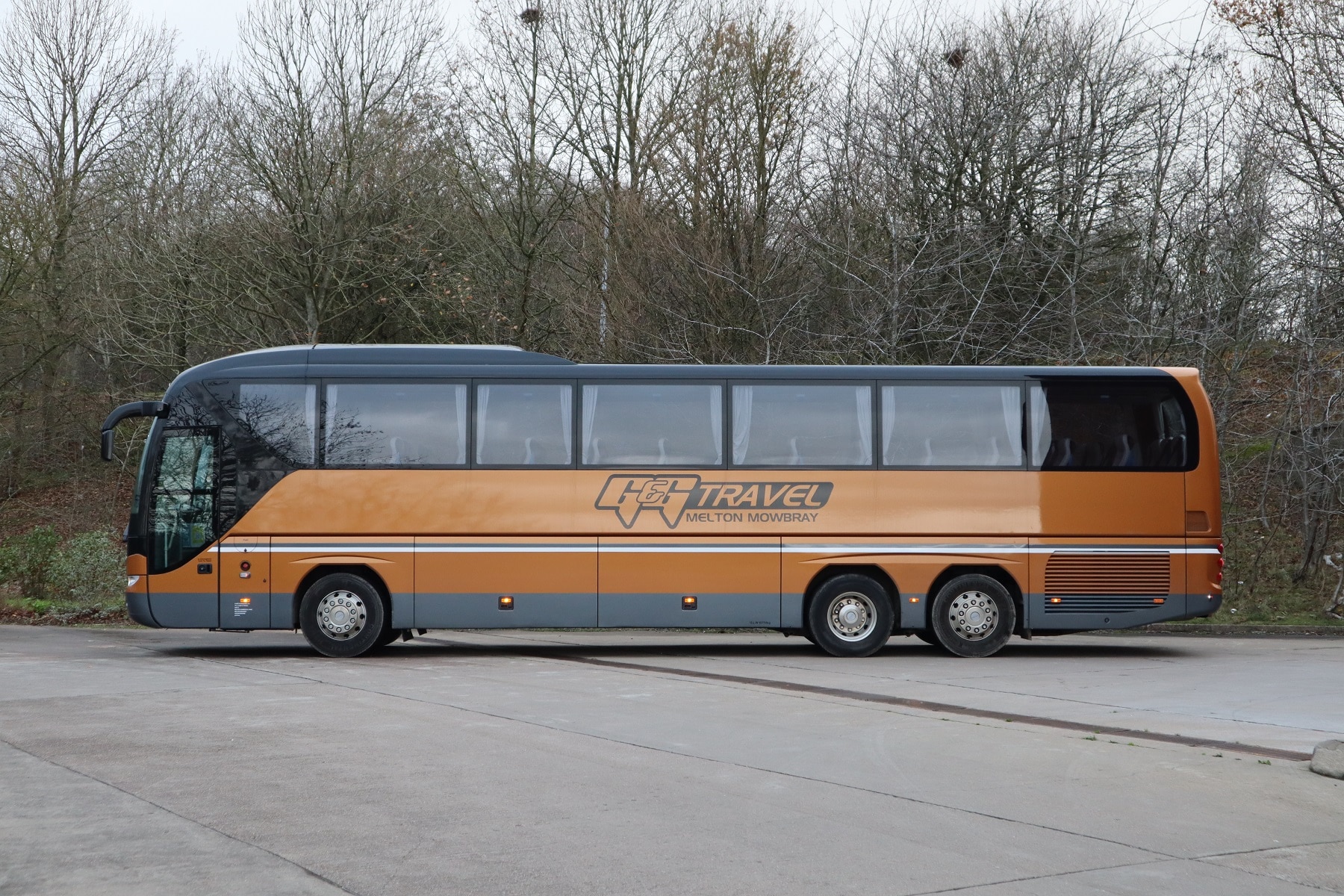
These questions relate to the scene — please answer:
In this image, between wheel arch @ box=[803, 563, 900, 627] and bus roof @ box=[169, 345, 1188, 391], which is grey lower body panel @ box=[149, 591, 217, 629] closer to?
bus roof @ box=[169, 345, 1188, 391]

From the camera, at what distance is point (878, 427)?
1573 cm

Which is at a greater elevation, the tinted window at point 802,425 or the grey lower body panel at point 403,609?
the tinted window at point 802,425

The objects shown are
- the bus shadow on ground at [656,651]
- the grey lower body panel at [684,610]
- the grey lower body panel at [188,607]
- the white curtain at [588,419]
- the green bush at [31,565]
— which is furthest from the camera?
the green bush at [31,565]

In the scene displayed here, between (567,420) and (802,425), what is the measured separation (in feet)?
8.96

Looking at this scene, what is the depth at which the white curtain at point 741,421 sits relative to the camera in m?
15.6

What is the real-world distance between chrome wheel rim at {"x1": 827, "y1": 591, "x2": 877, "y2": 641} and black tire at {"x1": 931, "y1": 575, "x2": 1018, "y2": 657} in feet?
2.46

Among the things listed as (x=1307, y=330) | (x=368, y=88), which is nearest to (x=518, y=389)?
(x=1307, y=330)

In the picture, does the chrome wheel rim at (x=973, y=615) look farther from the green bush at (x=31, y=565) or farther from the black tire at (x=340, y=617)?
the green bush at (x=31, y=565)

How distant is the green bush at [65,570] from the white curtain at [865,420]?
46.9 ft

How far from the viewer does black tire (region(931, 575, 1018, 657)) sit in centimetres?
1572

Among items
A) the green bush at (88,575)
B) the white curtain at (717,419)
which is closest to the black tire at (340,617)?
the white curtain at (717,419)

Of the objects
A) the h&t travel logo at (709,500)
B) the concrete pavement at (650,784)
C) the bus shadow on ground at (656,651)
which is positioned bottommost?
the bus shadow on ground at (656,651)

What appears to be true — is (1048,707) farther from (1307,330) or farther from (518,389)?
Result: (1307,330)

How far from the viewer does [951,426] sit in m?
15.8
